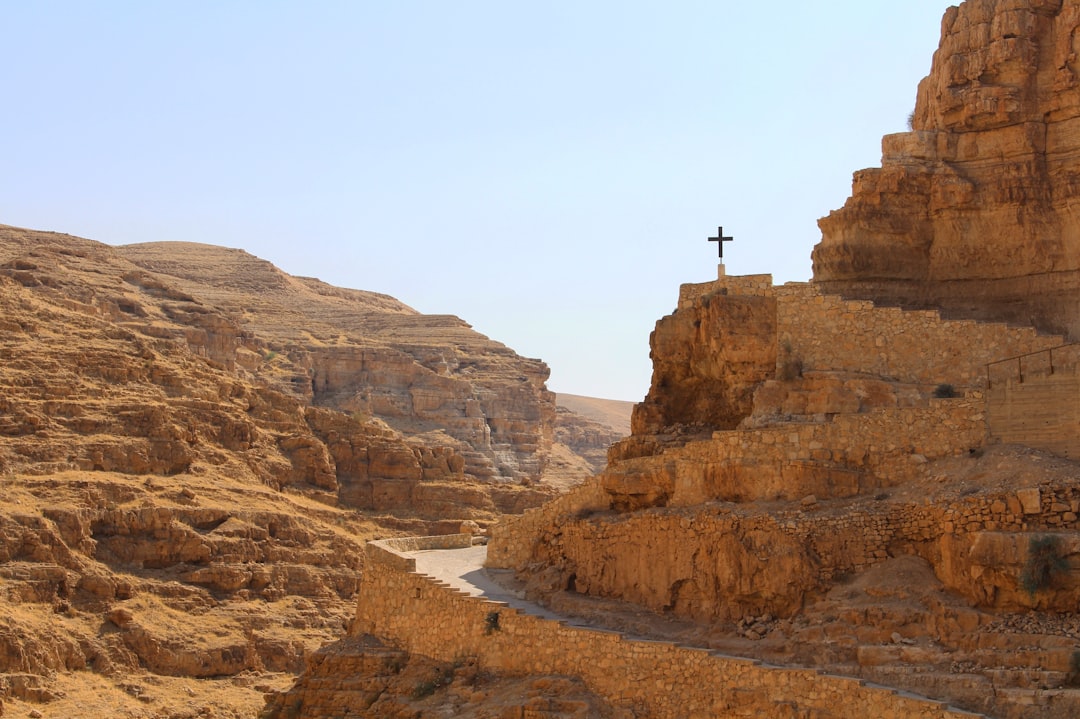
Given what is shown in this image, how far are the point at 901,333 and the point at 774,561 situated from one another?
4.76m

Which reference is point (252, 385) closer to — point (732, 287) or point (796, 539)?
point (732, 287)

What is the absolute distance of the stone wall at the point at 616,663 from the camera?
18484 millimetres

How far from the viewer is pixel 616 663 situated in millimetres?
20953

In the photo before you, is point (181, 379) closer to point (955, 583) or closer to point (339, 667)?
point (339, 667)

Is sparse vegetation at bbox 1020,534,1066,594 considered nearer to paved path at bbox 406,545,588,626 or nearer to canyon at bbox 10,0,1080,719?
canyon at bbox 10,0,1080,719

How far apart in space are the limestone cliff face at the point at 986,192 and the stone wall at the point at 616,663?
24.0 ft

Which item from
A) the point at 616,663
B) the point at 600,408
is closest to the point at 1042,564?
the point at 616,663

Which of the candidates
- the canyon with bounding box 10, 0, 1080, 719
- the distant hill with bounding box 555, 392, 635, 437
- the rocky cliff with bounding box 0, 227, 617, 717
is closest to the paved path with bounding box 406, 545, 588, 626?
the canyon with bounding box 10, 0, 1080, 719

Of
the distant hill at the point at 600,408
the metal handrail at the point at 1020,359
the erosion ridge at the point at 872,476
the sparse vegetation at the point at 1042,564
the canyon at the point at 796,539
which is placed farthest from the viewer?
the distant hill at the point at 600,408

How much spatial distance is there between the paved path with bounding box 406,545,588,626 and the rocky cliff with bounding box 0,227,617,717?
7854 mm

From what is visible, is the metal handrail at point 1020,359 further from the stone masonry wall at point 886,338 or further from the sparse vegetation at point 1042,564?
the sparse vegetation at point 1042,564

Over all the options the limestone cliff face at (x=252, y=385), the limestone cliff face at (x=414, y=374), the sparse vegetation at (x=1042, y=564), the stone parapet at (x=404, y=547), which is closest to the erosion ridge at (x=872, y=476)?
the sparse vegetation at (x=1042, y=564)

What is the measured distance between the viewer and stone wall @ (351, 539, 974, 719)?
18.5 m

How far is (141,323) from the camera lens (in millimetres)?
65625
